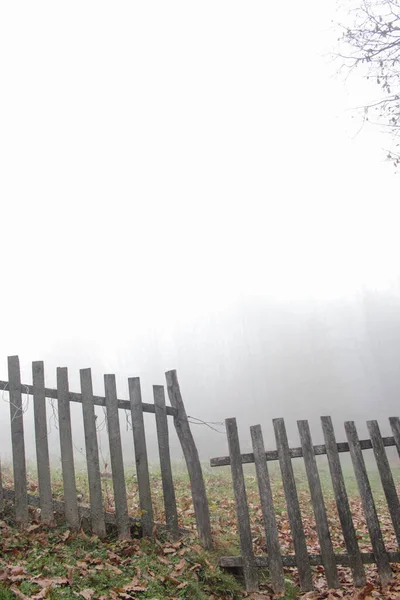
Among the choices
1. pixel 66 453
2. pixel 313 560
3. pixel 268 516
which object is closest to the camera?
pixel 313 560

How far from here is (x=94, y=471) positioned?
219 inches

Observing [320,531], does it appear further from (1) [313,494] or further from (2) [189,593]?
(2) [189,593]

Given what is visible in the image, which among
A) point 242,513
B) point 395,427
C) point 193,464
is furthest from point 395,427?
point 193,464

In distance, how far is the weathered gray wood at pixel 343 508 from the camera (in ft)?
16.6

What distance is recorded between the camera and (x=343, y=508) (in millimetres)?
5219

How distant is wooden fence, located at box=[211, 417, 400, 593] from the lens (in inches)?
200

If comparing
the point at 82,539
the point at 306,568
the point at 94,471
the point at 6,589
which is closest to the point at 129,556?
the point at 82,539

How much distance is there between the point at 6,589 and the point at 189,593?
1807 millimetres

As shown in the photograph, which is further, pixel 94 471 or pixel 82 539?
pixel 94 471

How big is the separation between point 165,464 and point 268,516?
1415 mm

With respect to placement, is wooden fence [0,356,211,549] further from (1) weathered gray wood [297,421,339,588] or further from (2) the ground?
(1) weathered gray wood [297,421,339,588]

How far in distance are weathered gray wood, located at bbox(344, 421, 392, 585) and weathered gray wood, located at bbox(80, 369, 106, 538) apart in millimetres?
3167

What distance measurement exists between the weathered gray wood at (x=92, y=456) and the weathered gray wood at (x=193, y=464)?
1087 millimetres

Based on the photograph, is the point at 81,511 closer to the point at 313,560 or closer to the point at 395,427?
the point at 313,560
